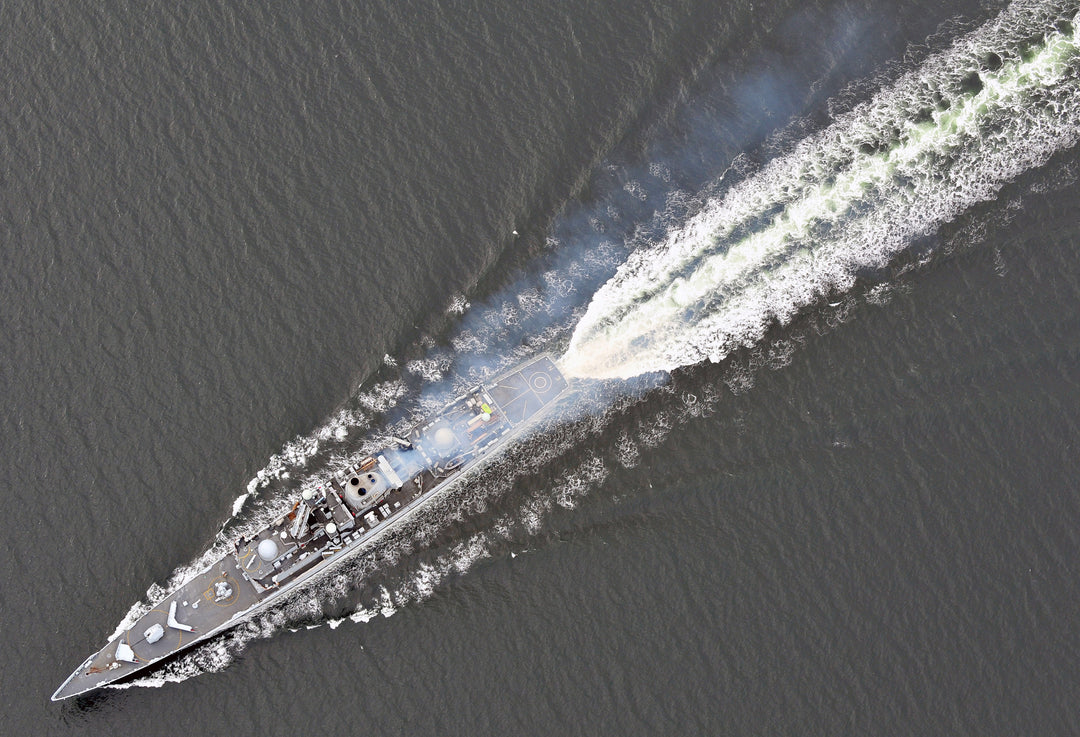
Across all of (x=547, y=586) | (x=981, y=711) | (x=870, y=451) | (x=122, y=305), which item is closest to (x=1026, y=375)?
(x=870, y=451)

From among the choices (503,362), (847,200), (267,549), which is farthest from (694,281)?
(267,549)

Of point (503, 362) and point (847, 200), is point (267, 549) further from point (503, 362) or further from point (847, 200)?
point (847, 200)

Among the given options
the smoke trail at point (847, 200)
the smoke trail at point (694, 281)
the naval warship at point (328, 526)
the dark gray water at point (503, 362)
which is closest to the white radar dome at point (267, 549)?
the naval warship at point (328, 526)

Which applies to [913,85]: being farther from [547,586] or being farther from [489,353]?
[547,586]

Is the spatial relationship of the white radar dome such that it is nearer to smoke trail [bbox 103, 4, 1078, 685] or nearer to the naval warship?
the naval warship

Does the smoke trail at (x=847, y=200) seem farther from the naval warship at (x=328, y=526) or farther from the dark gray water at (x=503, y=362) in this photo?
the naval warship at (x=328, y=526)
